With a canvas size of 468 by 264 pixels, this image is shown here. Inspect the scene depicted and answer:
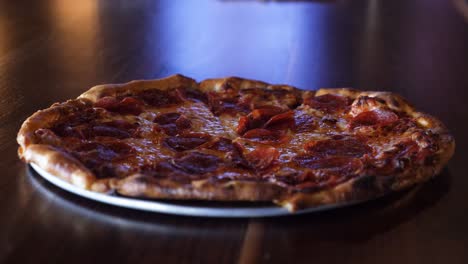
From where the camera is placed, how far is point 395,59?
302cm

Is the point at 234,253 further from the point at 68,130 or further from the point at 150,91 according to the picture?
the point at 150,91

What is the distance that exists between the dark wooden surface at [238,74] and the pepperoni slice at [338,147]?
0.21 m

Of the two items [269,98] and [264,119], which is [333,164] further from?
[269,98]

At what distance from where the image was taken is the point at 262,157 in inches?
66.3

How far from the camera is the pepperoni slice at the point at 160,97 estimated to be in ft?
6.91

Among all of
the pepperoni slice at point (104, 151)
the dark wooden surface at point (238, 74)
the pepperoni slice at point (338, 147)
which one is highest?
the pepperoni slice at point (338, 147)

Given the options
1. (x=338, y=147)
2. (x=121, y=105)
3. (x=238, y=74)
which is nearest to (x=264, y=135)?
(x=338, y=147)

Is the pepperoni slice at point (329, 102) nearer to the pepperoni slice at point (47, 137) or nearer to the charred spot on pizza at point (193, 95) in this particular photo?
the charred spot on pizza at point (193, 95)

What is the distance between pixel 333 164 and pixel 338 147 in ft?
0.43

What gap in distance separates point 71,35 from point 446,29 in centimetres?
195

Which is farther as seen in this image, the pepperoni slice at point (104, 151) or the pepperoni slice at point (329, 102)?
the pepperoni slice at point (329, 102)

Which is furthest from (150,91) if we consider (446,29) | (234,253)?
(446,29)

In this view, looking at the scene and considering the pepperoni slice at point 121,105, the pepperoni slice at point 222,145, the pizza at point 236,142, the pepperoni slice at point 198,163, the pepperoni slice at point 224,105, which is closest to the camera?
the pizza at point 236,142

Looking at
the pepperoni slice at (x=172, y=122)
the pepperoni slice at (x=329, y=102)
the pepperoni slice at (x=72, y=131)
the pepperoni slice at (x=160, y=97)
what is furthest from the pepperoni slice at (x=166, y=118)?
the pepperoni slice at (x=329, y=102)
